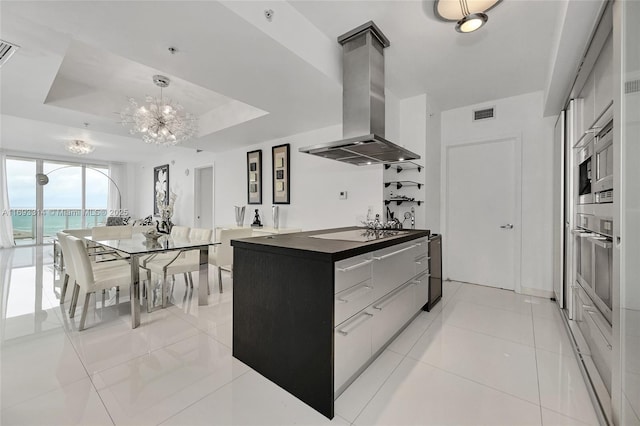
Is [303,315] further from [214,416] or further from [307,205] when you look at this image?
[307,205]

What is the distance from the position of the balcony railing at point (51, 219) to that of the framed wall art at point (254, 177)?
241 inches

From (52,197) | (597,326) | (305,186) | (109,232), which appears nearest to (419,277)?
(597,326)

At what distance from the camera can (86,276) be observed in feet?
8.10

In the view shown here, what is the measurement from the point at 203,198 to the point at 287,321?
6591 millimetres

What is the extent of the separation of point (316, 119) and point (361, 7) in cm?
195

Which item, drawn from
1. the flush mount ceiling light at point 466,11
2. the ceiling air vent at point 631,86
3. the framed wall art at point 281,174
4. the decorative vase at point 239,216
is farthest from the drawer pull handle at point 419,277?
the decorative vase at point 239,216

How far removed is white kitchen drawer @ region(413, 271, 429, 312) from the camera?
268 cm

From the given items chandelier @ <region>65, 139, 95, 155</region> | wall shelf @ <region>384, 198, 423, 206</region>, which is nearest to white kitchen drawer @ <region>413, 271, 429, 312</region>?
wall shelf @ <region>384, 198, 423, 206</region>

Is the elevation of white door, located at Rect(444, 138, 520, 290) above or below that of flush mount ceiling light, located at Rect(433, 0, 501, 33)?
below

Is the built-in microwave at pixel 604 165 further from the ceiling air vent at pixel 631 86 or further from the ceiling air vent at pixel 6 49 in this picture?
the ceiling air vent at pixel 6 49

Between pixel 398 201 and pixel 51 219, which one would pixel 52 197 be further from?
pixel 398 201

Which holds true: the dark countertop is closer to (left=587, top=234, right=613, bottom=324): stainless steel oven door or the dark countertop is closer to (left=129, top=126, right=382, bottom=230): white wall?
(left=587, top=234, right=613, bottom=324): stainless steel oven door

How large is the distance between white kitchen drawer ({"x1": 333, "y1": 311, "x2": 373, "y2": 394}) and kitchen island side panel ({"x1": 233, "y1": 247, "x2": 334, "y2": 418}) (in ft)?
0.25

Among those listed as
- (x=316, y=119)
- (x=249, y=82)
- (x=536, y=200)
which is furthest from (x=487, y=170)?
(x=249, y=82)
